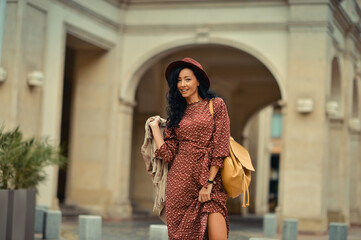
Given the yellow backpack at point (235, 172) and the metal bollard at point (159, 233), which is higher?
the yellow backpack at point (235, 172)

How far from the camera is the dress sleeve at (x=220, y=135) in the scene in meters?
4.58

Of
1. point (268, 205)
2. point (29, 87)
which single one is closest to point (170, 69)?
point (29, 87)

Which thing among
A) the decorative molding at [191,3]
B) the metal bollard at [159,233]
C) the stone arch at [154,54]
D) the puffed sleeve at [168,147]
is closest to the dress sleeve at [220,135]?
the puffed sleeve at [168,147]

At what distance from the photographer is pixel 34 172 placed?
30.1 feet

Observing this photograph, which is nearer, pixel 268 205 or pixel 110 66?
pixel 110 66

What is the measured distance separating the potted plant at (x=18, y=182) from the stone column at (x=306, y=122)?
7.57 metres

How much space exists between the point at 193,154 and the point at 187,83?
540 millimetres

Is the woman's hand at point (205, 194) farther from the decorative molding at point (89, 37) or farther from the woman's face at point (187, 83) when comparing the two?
the decorative molding at point (89, 37)

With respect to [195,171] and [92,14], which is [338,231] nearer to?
[195,171]

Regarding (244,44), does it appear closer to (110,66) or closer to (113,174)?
(110,66)

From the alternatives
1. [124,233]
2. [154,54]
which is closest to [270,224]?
[124,233]

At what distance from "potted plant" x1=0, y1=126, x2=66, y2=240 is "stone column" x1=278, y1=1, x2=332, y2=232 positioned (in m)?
7.57

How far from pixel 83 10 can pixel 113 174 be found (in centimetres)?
436

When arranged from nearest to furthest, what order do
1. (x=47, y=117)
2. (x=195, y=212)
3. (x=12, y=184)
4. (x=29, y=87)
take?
(x=195, y=212) < (x=12, y=184) < (x=29, y=87) < (x=47, y=117)
